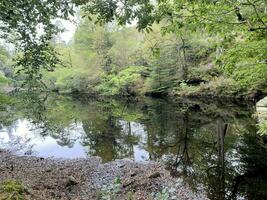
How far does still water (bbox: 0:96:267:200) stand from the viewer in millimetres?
8961

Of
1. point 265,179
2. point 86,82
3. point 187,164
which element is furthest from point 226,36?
point 86,82

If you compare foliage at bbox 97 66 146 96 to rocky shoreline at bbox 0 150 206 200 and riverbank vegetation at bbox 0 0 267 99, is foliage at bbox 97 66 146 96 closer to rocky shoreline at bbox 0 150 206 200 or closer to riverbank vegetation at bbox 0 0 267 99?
riverbank vegetation at bbox 0 0 267 99

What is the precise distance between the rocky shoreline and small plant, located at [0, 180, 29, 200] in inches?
8.2

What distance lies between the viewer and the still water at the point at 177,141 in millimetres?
8961

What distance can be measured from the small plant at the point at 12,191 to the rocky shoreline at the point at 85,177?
0.68 ft

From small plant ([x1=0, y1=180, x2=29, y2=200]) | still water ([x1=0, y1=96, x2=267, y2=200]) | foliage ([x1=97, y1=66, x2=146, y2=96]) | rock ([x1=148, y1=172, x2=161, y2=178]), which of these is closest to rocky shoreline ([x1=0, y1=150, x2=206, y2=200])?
rock ([x1=148, y1=172, x2=161, y2=178])

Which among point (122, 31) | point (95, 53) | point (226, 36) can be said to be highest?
point (122, 31)

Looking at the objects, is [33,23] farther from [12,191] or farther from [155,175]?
[155,175]

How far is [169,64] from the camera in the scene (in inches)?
1281

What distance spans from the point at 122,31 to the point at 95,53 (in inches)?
181

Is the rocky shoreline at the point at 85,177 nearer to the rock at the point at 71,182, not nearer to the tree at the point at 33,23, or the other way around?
the rock at the point at 71,182

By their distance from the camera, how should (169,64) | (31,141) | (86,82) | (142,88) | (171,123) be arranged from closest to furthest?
1. (31,141)
2. (171,123)
3. (169,64)
4. (142,88)
5. (86,82)

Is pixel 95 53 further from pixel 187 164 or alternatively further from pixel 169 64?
pixel 187 164

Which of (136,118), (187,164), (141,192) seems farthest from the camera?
(136,118)
